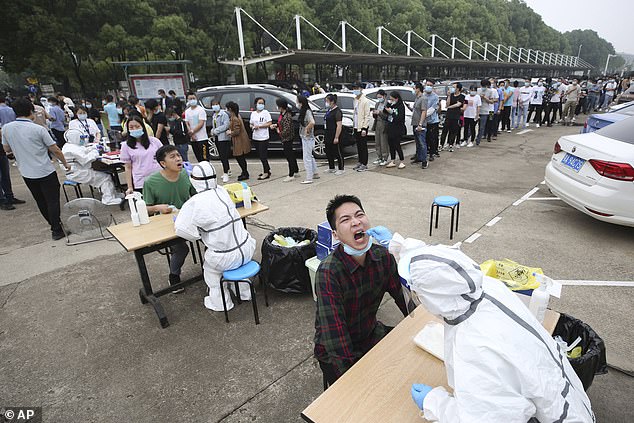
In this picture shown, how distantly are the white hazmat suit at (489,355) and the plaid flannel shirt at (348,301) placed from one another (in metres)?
0.66

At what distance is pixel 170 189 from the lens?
3893 millimetres

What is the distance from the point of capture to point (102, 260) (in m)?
4.70

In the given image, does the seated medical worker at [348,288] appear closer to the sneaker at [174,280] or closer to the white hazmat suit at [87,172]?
the sneaker at [174,280]

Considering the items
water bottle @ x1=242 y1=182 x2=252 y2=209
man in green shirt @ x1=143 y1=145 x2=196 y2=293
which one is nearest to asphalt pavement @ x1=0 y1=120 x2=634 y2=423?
man in green shirt @ x1=143 y1=145 x2=196 y2=293

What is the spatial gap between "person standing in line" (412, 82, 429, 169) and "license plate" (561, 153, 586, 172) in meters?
3.22

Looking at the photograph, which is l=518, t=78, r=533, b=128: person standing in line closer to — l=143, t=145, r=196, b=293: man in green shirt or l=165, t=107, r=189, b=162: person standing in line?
l=165, t=107, r=189, b=162: person standing in line

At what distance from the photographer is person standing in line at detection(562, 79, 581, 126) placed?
41.1ft

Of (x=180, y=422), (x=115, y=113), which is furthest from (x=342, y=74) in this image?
(x=180, y=422)

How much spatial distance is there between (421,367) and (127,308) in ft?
10.5

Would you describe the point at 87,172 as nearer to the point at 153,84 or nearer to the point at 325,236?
the point at 325,236

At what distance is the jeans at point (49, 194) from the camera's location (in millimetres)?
5113

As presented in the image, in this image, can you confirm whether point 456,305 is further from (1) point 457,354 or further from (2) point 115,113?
(2) point 115,113

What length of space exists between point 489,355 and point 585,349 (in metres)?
1.44

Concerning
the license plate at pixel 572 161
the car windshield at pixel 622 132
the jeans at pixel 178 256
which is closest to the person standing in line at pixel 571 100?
the car windshield at pixel 622 132
